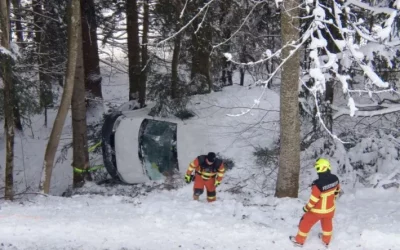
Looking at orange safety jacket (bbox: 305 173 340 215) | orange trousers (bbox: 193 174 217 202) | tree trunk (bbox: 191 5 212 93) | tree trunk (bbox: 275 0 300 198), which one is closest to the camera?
orange safety jacket (bbox: 305 173 340 215)

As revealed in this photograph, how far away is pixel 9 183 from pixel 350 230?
742 cm

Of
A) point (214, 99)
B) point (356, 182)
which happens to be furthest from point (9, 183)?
point (356, 182)

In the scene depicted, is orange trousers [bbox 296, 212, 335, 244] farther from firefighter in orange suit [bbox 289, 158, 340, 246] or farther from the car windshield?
the car windshield

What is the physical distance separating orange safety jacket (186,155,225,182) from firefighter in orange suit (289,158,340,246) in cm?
267

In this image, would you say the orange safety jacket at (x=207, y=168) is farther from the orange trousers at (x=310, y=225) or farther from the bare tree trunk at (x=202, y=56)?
the bare tree trunk at (x=202, y=56)

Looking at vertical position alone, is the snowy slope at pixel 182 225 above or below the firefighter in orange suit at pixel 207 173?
below

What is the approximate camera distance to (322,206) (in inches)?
258

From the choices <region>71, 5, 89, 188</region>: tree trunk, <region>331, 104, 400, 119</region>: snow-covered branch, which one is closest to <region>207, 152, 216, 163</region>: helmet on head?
<region>331, 104, 400, 119</region>: snow-covered branch

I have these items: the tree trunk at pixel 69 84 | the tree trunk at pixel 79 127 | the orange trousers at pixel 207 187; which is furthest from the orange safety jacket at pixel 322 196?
the tree trunk at pixel 79 127

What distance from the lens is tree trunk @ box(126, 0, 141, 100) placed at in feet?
50.8

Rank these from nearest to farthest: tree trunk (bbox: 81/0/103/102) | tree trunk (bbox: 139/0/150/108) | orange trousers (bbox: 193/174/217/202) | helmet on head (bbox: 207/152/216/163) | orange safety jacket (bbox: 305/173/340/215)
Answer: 1. orange safety jacket (bbox: 305/173/340/215)
2. helmet on head (bbox: 207/152/216/163)
3. orange trousers (bbox: 193/174/217/202)
4. tree trunk (bbox: 139/0/150/108)
5. tree trunk (bbox: 81/0/103/102)

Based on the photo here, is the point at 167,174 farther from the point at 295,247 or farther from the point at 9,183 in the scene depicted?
the point at 295,247

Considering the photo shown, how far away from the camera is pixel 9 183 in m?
10.2

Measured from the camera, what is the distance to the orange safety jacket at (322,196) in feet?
21.4
